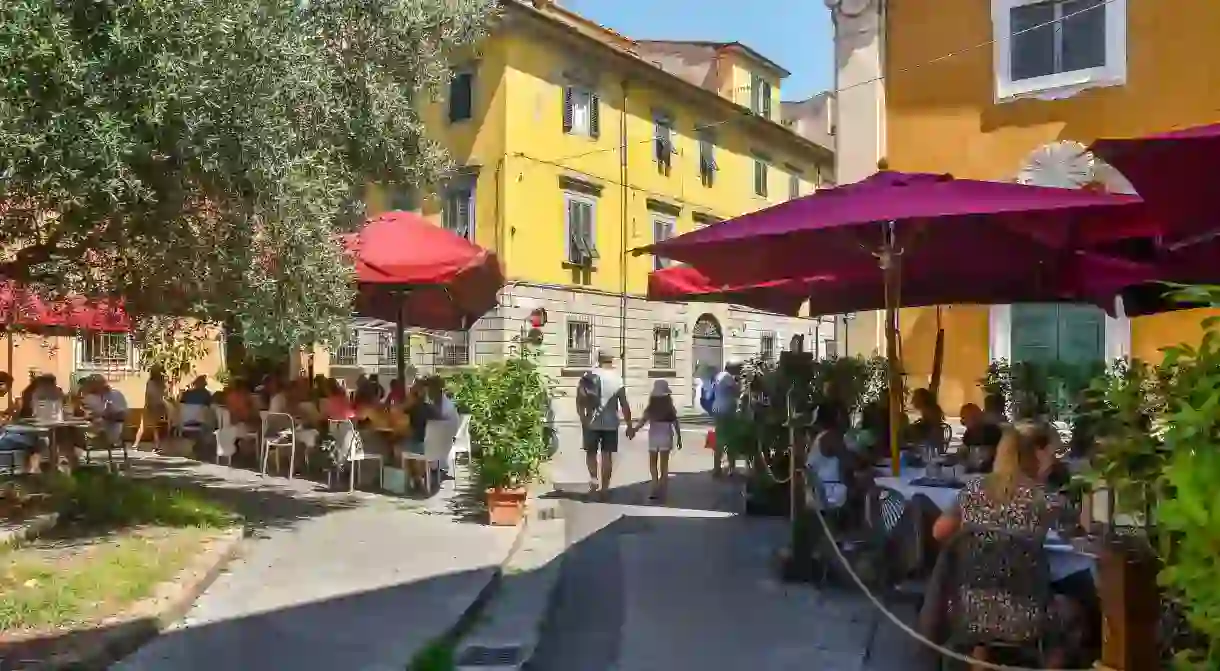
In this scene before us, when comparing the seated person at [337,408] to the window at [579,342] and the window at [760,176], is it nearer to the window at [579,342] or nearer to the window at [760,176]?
the window at [579,342]

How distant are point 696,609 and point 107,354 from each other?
16.1 meters

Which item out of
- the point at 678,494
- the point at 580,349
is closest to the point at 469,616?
the point at 678,494

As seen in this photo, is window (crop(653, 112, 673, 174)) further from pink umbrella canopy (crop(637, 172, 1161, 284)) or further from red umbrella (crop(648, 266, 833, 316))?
pink umbrella canopy (crop(637, 172, 1161, 284))

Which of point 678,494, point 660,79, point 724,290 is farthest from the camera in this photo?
point 660,79

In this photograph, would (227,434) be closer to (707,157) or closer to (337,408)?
(337,408)

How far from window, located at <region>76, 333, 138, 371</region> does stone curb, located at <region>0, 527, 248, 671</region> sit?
12.8 metres

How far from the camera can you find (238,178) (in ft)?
26.0

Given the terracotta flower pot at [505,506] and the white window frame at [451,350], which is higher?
the white window frame at [451,350]

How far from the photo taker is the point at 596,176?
30031 millimetres

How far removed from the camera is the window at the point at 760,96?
3766 centimetres

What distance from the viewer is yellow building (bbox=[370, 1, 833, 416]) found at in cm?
2730

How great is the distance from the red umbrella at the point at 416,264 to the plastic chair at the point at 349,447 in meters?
1.41

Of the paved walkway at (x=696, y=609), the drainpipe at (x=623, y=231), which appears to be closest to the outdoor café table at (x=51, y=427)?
the paved walkway at (x=696, y=609)

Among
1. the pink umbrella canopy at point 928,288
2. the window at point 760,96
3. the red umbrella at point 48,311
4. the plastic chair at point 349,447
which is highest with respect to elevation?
the window at point 760,96
